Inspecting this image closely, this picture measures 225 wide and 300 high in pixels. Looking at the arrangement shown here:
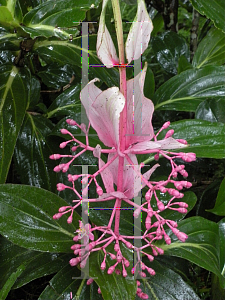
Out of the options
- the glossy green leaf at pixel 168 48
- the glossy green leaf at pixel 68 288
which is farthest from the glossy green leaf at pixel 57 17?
the glossy green leaf at pixel 168 48

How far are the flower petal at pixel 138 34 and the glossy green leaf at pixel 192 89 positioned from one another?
1.25ft

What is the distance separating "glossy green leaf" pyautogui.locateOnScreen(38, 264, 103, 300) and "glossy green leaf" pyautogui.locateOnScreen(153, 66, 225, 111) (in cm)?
42

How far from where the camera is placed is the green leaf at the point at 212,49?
87cm

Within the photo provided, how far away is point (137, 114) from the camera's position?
0.33 m

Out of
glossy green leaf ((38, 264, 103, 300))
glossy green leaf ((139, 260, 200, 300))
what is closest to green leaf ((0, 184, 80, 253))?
glossy green leaf ((38, 264, 103, 300))

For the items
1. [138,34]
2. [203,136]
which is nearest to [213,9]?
[203,136]

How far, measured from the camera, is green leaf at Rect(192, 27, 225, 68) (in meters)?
0.87

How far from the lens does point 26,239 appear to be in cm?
43

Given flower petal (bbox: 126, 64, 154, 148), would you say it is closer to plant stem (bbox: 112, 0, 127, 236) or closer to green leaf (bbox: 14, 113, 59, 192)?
plant stem (bbox: 112, 0, 127, 236)

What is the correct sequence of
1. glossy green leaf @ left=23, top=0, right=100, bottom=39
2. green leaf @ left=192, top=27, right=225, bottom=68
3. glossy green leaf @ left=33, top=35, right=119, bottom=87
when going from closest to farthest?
glossy green leaf @ left=23, top=0, right=100, bottom=39
glossy green leaf @ left=33, top=35, right=119, bottom=87
green leaf @ left=192, top=27, right=225, bottom=68

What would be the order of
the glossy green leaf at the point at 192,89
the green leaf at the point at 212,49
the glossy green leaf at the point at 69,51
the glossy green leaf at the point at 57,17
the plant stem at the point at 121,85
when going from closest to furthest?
the plant stem at the point at 121,85
the glossy green leaf at the point at 57,17
the glossy green leaf at the point at 69,51
the glossy green leaf at the point at 192,89
the green leaf at the point at 212,49

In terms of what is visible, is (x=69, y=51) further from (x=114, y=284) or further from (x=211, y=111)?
Result: (x=114, y=284)

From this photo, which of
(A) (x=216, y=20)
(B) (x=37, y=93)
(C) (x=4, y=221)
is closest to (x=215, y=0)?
(A) (x=216, y=20)

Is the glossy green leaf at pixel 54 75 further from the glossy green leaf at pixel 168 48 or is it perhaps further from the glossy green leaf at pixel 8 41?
the glossy green leaf at pixel 168 48
